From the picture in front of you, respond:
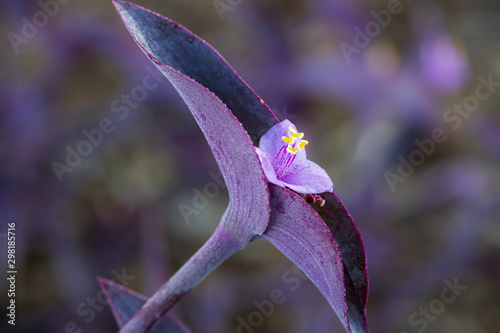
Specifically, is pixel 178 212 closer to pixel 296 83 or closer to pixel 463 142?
pixel 296 83

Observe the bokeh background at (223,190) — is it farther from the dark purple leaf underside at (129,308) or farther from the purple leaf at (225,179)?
the purple leaf at (225,179)

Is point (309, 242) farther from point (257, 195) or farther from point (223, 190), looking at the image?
point (223, 190)

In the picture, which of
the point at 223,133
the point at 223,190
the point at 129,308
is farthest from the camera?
the point at 223,190

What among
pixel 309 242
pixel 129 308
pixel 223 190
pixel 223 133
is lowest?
pixel 223 190

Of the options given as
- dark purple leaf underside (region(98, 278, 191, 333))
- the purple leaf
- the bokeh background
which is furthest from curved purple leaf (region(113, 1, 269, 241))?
the bokeh background

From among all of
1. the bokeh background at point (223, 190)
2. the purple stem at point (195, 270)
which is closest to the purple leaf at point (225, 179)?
the purple stem at point (195, 270)

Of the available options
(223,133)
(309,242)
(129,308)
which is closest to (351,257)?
(309,242)

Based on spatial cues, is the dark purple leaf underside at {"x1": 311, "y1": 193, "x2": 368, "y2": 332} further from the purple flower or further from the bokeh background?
the bokeh background

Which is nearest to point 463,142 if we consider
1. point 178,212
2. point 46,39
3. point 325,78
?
point 325,78
